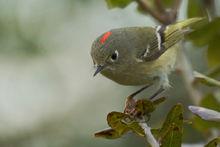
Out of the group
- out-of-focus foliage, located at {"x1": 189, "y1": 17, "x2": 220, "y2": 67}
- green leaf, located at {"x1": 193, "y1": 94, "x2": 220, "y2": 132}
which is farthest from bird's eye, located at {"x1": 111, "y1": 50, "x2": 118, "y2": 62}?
green leaf, located at {"x1": 193, "y1": 94, "x2": 220, "y2": 132}

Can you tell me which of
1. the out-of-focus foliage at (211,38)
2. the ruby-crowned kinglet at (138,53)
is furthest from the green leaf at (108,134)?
the ruby-crowned kinglet at (138,53)

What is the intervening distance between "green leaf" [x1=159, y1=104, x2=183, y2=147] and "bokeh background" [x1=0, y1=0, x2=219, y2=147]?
Result: 7.88 ft

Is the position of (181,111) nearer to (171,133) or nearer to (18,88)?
(171,133)

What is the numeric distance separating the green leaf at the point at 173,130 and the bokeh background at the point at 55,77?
2.40 m

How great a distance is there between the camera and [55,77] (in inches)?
171

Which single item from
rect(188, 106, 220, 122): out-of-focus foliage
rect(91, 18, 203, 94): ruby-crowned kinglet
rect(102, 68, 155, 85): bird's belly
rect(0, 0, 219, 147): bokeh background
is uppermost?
rect(0, 0, 219, 147): bokeh background

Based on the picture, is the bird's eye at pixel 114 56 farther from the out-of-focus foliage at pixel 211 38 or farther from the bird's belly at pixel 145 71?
the out-of-focus foliage at pixel 211 38

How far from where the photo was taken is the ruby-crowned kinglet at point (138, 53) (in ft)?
9.17

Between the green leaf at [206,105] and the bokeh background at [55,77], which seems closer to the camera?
the green leaf at [206,105]

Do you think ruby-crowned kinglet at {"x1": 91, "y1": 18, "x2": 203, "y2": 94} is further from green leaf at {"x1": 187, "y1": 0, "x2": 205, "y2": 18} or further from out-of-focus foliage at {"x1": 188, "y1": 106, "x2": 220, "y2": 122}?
out-of-focus foliage at {"x1": 188, "y1": 106, "x2": 220, "y2": 122}

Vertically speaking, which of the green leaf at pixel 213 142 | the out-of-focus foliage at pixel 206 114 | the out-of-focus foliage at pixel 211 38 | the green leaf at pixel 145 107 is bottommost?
the green leaf at pixel 213 142

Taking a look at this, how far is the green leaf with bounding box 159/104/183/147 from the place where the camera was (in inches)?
55.8

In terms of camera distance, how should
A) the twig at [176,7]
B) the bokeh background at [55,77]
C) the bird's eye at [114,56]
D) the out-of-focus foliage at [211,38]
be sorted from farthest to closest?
the bokeh background at [55,77] → the bird's eye at [114,56] → the twig at [176,7] → the out-of-focus foliage at [211,38]

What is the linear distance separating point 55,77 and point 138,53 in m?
1.34
